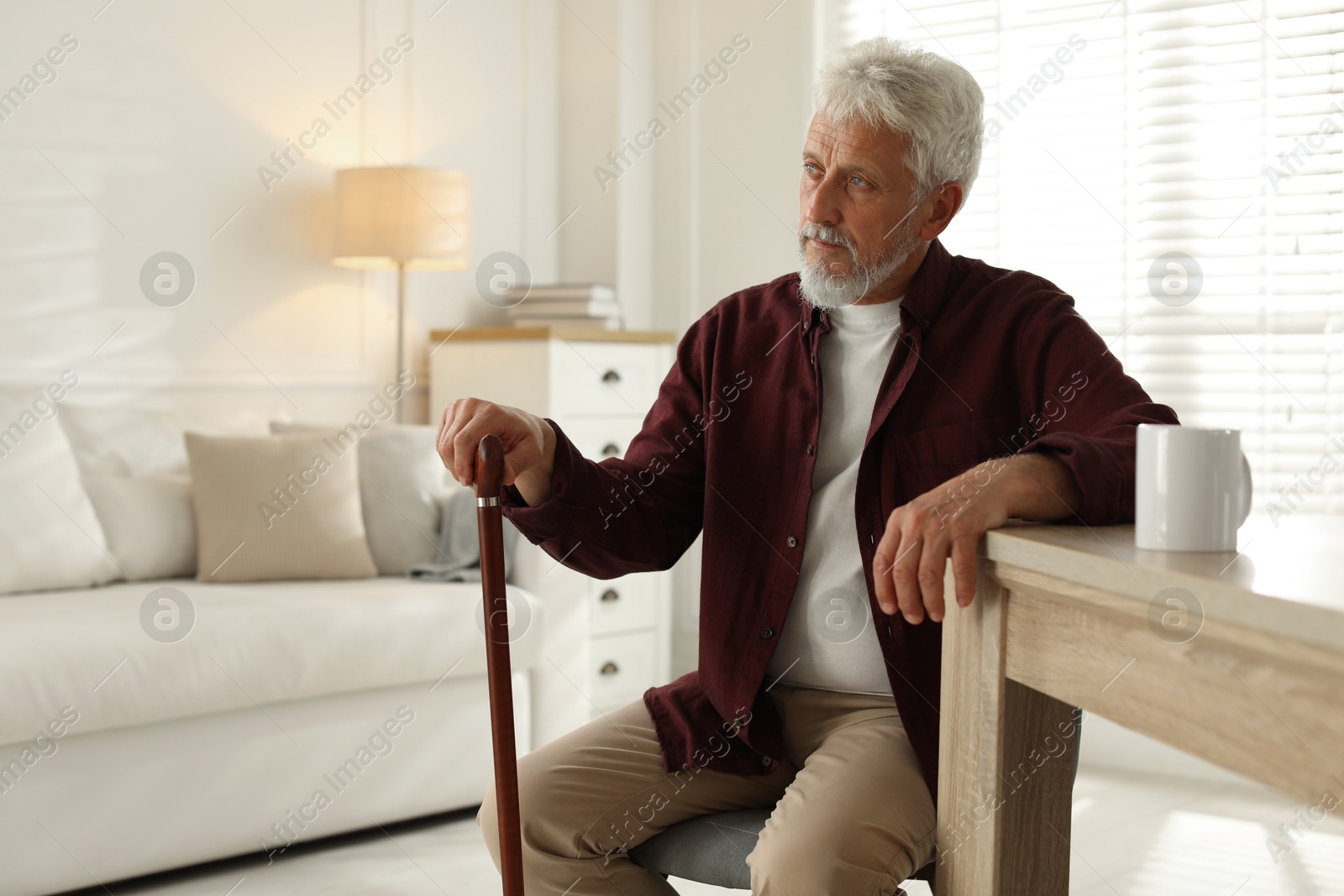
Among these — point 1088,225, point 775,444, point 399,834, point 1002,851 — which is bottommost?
point 399,834

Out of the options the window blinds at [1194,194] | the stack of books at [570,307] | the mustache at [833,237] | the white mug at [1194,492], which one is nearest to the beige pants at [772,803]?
the white mug at [1194,492]

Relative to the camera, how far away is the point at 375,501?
3012 millimetres

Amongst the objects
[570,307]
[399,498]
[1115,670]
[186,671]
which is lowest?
[186,671]

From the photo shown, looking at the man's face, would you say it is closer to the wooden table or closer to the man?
the man

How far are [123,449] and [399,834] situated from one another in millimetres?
1134

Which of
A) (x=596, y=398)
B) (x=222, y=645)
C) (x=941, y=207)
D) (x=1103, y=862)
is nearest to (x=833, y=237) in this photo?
(x=941, y=207)

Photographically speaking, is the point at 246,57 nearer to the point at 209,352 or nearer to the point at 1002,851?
the point at 209,352

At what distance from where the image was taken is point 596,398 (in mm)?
3549

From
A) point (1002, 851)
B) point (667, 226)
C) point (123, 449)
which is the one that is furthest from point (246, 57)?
point (1002, 851)

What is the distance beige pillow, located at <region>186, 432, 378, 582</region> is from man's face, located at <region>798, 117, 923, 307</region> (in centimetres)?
170

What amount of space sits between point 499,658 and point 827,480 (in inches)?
18.7

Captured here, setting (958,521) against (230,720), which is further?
(230,720)

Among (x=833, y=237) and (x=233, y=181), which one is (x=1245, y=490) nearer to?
(x=833, y=237)

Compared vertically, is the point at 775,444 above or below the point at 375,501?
above
